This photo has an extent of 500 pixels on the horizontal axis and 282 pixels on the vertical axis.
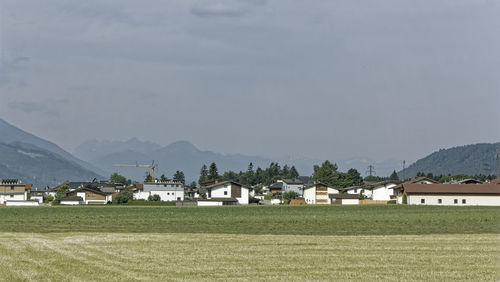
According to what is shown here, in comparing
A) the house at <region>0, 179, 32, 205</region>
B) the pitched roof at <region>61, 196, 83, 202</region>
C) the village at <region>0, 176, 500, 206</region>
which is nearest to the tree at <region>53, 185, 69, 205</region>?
the village at <region>0, 176, 500, 206</region>

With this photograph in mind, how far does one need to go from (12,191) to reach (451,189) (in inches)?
4142

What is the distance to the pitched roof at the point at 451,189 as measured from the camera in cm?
11619

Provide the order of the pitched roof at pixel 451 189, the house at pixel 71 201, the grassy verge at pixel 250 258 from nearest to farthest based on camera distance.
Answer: the grassy verge at pixel 250 258 < the pitched roof at pixel 451 189 < the house at pixel 71 201

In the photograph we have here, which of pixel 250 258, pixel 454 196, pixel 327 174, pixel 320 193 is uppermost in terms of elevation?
pixel 327 174

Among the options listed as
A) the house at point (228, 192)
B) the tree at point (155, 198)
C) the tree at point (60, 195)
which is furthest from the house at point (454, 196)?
the tree at point (60, 195)

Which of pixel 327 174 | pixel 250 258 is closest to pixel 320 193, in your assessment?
pixel 327 174

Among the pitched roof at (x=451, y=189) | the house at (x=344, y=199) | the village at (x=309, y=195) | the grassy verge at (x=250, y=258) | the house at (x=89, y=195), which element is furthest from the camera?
the house at (x=89, y=195)

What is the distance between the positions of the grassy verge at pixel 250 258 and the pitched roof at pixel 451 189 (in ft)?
250

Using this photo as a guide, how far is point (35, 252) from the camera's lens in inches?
1341

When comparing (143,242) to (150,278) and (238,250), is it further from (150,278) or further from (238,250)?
(150,278)

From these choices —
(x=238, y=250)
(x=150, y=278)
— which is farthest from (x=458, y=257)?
(x=150, y=278)

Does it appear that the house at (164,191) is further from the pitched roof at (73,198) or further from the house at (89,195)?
the pitched roof at (73,198)

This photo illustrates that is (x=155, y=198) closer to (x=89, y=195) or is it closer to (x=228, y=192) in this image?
(x=89, y=195)

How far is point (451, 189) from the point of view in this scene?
385 feet
